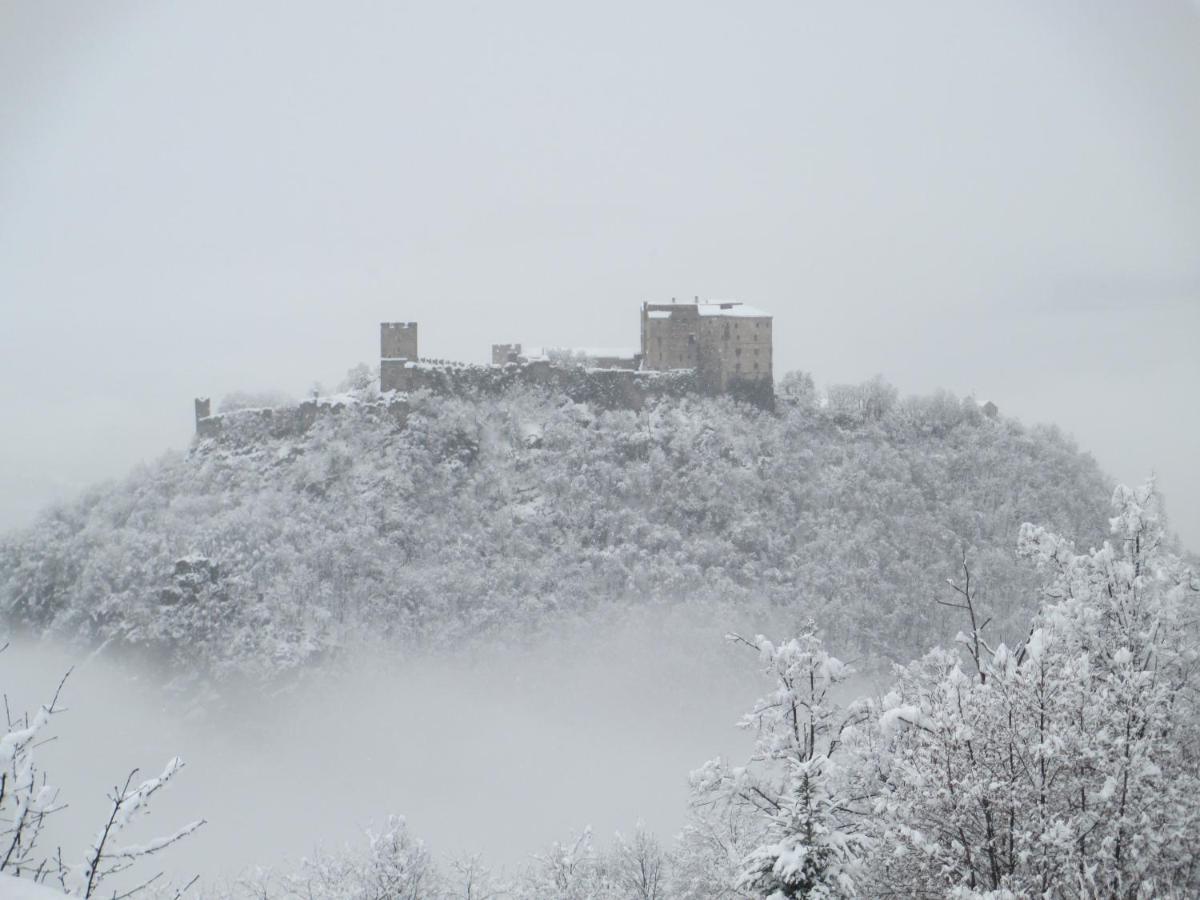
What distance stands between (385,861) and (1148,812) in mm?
19449

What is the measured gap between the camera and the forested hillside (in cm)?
5338

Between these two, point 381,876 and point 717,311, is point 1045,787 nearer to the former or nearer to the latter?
point 381,876

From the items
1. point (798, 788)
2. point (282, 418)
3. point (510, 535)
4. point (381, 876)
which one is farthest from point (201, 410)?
point (798, 788)

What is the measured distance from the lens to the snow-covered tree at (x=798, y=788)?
8.79 meters

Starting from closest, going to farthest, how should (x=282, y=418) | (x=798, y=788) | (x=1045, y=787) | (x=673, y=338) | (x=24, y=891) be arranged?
(x=24, y=891), (x=1045, y=787), (x=798, y=788), (x=282, y=418), (x=673, y=338)

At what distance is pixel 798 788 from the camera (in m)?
9.06

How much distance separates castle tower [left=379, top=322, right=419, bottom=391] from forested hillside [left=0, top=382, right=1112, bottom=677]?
1536 millimetres

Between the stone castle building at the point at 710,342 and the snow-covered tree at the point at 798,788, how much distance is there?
4589 cm

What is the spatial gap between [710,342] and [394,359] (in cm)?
1710

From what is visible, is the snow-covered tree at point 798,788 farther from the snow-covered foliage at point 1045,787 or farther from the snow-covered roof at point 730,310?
the snow-covered roof at point 730,310

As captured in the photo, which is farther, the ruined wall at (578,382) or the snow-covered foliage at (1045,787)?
the ruined wall at (578,382)

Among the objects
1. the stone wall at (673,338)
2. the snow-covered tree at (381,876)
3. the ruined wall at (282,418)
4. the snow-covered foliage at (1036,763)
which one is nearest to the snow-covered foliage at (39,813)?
the snow-covered foliage at (1036,763)

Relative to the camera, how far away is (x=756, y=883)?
910 centimetres

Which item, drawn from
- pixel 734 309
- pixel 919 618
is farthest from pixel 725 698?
pixel 734 309
